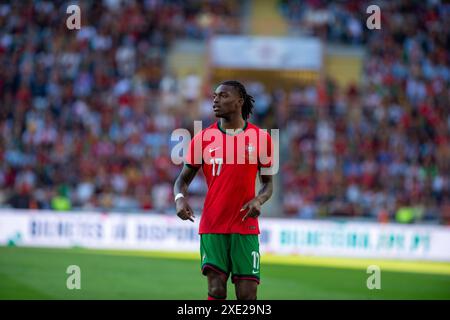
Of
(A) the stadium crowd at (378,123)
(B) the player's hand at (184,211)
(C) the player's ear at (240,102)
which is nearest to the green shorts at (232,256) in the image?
(B) the player's hand at (184,211)

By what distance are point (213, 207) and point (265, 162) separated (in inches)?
25.5

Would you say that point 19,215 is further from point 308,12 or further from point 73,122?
point 308,12

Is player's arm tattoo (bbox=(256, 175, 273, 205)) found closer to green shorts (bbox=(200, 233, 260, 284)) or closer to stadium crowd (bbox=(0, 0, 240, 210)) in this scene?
green shorts (bbox=(200, 233, 260, 284))

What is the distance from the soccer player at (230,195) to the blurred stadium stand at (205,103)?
48.7 feet

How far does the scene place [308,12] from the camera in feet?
102

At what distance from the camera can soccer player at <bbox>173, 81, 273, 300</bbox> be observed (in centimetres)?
782

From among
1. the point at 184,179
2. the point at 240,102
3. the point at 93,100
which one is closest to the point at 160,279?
the point at 184,179

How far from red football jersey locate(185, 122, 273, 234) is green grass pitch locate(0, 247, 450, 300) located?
3920 mm

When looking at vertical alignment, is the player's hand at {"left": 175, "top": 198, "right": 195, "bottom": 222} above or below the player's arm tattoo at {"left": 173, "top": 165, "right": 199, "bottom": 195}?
below

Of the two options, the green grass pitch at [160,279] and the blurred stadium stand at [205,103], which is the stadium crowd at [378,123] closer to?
the blurred stadium stand at [205,103]

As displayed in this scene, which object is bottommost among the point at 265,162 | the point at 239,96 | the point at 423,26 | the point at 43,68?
the point at 265,162

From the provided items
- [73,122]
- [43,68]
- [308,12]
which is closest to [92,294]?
[73,122]

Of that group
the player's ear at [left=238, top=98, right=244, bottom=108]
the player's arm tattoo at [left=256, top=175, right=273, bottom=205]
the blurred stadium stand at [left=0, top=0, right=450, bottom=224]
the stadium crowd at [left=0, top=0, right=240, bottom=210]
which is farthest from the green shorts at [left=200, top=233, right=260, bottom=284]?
the stadium crowd at [left=0, top=0, right=240, bottom=210]

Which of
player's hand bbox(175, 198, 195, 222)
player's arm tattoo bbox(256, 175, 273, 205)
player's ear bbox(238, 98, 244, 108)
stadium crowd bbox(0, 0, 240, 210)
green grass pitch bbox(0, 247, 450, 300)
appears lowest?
green grass pitch bbox(0, 247, 450, 300)
